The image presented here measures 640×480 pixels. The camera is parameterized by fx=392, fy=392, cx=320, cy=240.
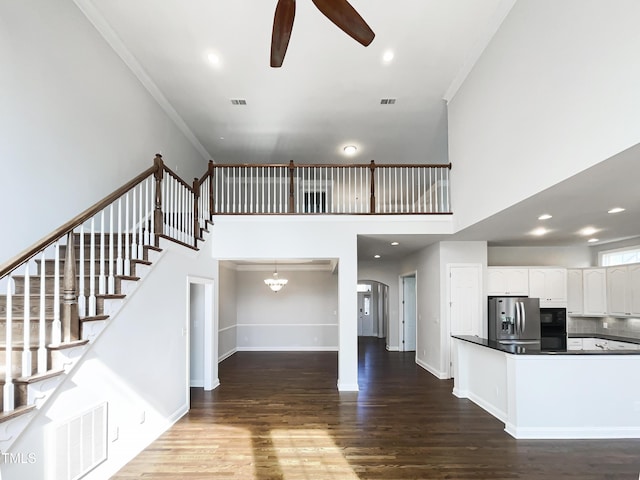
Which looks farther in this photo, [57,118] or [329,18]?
[57,118]

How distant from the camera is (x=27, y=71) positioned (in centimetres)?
368

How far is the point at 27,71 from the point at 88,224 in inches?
66.0

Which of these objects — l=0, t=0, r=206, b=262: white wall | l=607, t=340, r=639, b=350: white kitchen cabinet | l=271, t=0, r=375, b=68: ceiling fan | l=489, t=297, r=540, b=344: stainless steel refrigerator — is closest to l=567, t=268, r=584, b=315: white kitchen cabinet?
l=489, t=297, r=540, b=344: stainless steel refrigerator

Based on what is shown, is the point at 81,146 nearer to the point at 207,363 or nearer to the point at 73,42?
the point at 73,42

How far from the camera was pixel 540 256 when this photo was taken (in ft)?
28.5

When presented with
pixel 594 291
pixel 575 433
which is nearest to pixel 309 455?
pixel 575 433

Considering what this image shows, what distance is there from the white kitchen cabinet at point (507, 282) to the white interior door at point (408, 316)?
3.19 metres

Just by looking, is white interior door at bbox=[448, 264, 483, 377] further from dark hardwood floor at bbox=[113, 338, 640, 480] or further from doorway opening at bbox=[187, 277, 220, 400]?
doorway opening at bbox=[187, 277, 220, 400]

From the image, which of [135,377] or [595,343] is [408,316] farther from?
[135,377]

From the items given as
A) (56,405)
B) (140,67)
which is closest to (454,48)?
(140,67)

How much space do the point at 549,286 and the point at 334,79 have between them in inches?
A: 229

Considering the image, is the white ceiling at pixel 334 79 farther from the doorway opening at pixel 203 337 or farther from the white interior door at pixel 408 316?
the white interior door at pixel 408 316

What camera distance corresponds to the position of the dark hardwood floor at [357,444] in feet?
11.8

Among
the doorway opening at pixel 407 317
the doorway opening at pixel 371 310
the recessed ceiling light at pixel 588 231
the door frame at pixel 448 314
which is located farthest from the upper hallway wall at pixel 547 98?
the doorway opening at pixel 371 310
